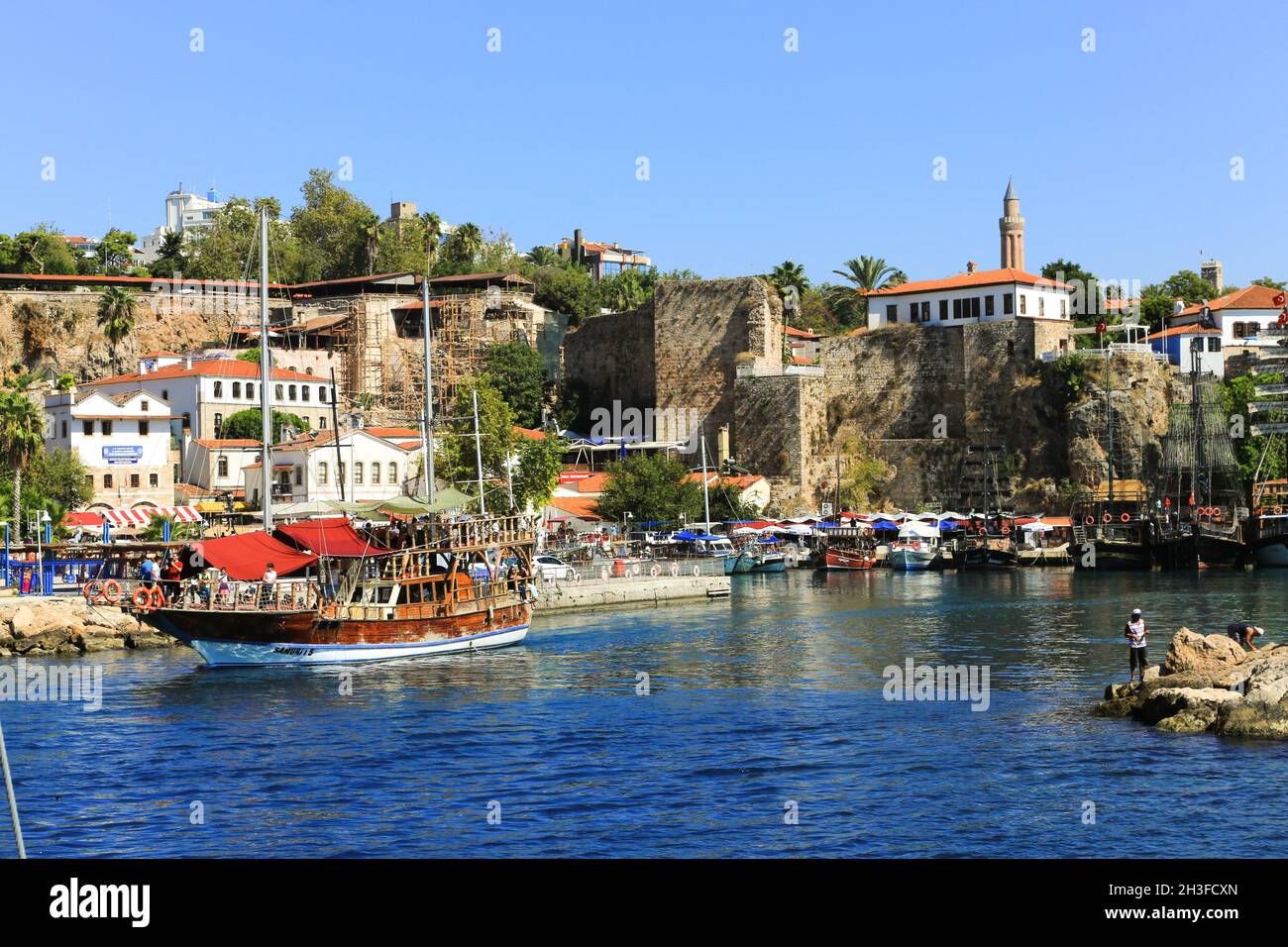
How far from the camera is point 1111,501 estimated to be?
80.6 m

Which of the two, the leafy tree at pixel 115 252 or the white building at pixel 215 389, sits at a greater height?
the leafy tree at pixel 115 252

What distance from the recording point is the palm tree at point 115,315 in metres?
95.3

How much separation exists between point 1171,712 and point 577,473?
62.4 metres

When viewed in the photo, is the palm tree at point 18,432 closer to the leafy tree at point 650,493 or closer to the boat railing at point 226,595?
the boat railing at point 226,595

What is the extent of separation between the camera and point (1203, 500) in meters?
83.2

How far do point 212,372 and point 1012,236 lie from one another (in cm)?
5036

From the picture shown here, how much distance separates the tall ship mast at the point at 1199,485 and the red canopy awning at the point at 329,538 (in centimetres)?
4585

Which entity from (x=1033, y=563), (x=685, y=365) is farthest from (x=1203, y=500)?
(x=685, y=365)

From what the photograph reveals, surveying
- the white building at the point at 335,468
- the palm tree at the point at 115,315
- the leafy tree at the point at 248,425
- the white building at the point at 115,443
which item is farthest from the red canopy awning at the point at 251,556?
the palm tree at the point at 115,315

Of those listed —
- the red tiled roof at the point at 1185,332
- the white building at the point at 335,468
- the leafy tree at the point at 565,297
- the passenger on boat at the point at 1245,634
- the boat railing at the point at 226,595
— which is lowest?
the passenger on boat at the point at 1245,634

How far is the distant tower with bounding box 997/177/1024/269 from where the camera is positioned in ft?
325

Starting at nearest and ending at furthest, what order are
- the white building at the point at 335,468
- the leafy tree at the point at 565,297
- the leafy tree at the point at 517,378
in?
the white building at the point at 335,468 < the leafy tree at the point at 517,378 < the leafy tree at the point at 565,297

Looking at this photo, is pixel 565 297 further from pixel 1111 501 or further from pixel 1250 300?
pixel 1250 300
